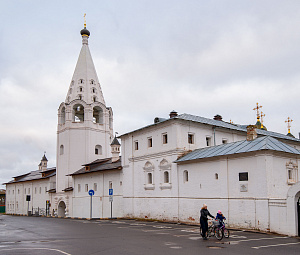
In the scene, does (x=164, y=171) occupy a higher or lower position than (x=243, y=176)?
higher

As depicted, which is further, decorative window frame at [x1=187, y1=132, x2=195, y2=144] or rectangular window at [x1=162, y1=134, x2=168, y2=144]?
rectangular window at [x1=162, y1=134, x2=168, y2=144]

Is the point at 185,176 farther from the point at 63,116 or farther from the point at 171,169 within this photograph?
the point at 63,116

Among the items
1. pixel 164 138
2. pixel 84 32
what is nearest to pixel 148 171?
pixel 164 138

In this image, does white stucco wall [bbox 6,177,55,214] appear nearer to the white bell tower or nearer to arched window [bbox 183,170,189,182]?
the white bell tower

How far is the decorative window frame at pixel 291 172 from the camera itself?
2057cm

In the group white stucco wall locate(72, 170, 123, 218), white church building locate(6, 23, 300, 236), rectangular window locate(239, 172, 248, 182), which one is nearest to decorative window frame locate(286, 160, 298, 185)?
white church building locate(6, 23, 300, 236)

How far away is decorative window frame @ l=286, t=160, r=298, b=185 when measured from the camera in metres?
20.6

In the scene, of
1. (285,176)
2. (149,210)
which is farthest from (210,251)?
(149,210)

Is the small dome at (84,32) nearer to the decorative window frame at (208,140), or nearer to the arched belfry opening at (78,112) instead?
the arched belfry opening at (78,112)

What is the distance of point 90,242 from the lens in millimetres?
13688

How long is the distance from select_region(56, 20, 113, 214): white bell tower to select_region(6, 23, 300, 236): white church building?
0.14 metres

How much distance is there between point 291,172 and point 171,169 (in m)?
9.12

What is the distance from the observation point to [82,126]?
47000 millimetres

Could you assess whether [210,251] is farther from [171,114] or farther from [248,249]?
[171,114]
